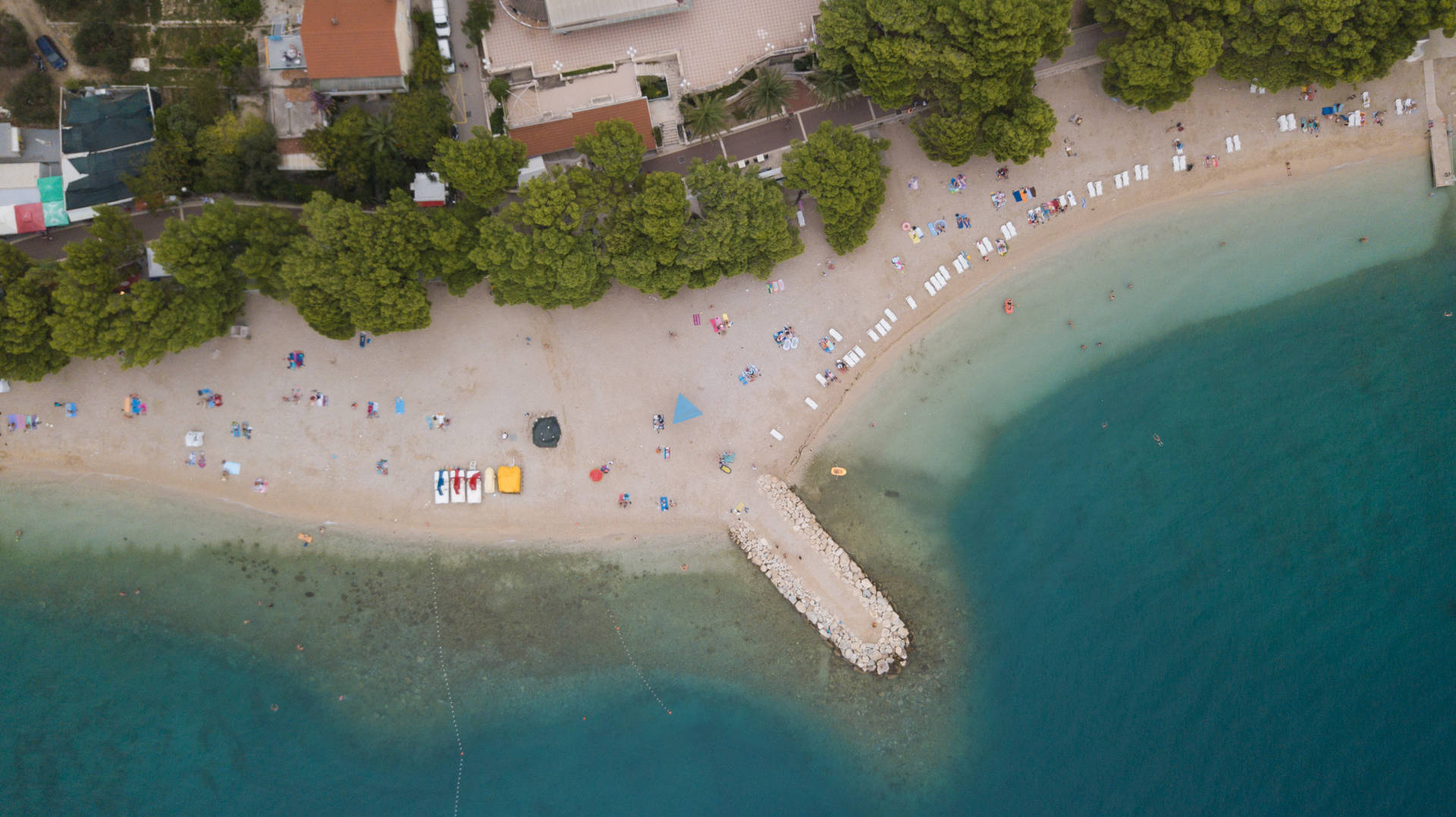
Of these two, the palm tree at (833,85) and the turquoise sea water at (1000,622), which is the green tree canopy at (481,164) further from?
the turquoise sea water at (1000,622)

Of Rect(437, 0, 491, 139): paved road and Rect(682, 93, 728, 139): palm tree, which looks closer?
Rect(682, 93, 728, 139): palm tree

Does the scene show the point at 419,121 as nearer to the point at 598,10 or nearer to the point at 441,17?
the point at 441,17

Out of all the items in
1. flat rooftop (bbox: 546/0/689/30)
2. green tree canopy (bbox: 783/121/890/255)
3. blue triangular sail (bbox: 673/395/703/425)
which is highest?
flat rooftop (bbox: 546/0/689/30)

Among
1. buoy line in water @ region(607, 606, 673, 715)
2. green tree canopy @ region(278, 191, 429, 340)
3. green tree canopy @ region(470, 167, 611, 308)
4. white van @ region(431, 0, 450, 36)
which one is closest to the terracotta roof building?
white van @ region(431, 0, 450, 36)

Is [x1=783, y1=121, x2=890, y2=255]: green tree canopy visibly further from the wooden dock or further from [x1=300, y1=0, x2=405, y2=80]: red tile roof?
the wooden dock

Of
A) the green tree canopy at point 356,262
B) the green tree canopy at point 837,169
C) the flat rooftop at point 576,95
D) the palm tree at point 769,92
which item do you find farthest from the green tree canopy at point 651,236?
the green tree canopy at point 356,262

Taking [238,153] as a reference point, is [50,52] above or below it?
above

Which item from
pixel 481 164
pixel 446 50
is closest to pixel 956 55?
pixel 481 164
